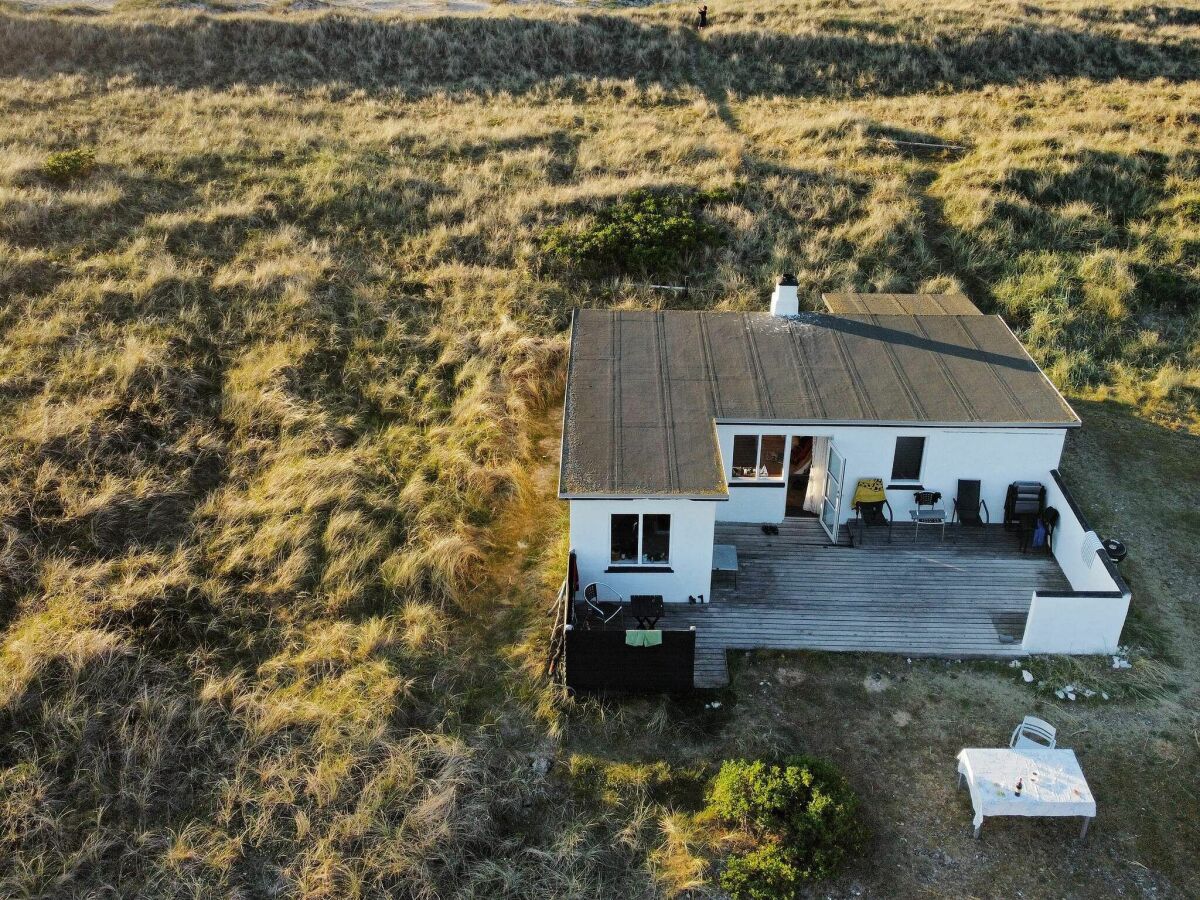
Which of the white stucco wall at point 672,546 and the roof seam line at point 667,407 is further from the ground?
the roof seam line at point 667,407

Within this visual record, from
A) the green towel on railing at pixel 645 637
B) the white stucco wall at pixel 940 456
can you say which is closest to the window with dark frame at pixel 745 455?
the white stucco wall at pixel 940 456

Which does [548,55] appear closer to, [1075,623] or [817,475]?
[817,475]

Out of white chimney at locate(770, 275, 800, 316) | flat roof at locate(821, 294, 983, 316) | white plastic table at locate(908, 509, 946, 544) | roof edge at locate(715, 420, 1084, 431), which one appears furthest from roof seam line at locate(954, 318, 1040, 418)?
white chimney at locate(770, 275, 800, 316)

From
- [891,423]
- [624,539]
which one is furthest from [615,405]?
[891,423]

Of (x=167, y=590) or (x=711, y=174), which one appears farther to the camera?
(x=711, y=174)

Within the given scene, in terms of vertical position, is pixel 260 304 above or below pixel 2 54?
below

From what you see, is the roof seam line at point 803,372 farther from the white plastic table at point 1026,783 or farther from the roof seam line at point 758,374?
the white plastic table at point 1026,783

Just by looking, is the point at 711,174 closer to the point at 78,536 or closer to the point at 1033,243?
the point at 1033,243

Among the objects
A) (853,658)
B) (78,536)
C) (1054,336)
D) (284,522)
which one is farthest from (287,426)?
(1054,336)
